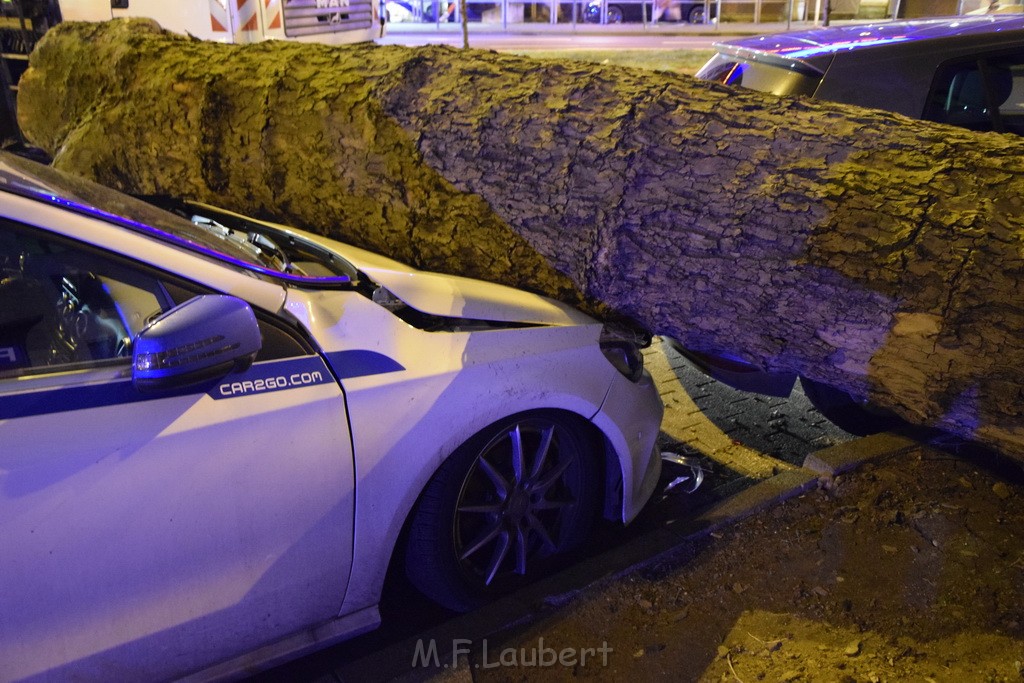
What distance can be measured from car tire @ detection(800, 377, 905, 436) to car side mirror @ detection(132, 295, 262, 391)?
3.02 metres

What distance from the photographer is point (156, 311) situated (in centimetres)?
221

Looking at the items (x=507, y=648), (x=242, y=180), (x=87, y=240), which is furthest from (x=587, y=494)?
(x=242, y=180)

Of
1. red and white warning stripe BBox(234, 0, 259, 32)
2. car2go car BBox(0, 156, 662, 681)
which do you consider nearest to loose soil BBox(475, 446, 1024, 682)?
car2go car BBox(0, 156, 662, 681)

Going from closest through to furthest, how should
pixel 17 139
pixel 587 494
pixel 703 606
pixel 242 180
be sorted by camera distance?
1. pixel 703 606
2. pixel 587 494
3. pixel 242 180
4. pixel 17 139

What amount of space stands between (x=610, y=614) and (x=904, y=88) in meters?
3.18

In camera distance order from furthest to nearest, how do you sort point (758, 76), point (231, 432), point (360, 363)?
1. point (758, 76)
2. point (360, 363)
3. point (231, 432)

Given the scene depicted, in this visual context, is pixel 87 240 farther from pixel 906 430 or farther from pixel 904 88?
pixel 904 88

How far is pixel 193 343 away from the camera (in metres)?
2.00

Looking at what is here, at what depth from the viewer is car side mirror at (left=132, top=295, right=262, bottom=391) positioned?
6.48 feet

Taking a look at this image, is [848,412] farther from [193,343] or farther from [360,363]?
[193,343]

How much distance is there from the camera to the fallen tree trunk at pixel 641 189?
2746 mm

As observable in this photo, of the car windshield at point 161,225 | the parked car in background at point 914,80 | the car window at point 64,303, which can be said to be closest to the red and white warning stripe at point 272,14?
the parked car in background at point 914,80

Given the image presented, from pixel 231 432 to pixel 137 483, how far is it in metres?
0.25

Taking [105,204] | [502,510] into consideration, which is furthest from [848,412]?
[105,204]
